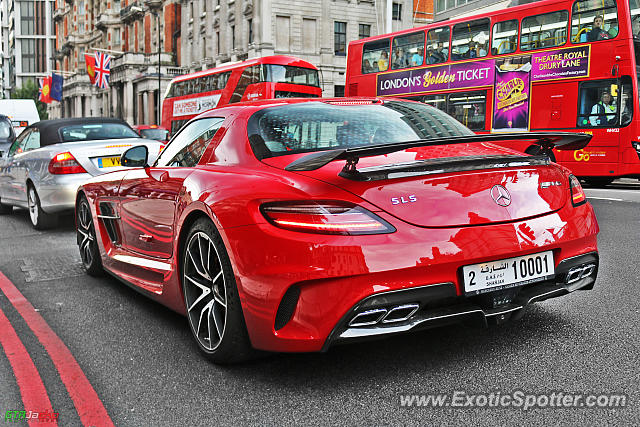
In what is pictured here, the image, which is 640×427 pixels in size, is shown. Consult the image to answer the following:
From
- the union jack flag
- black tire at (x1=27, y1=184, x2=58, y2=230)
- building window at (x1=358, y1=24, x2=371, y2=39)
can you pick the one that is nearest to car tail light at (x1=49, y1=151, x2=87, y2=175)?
black tire at (x1=27, y1=184, x2=58, y2=230)

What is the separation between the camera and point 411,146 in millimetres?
2766

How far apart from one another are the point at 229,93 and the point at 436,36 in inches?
467

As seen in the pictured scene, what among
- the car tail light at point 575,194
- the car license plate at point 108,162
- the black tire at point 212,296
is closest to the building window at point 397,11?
the car license plate at point 108,162

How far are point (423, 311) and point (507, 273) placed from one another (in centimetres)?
41

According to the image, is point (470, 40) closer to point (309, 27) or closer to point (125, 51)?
point (309, 27)

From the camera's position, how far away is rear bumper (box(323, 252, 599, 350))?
267cm

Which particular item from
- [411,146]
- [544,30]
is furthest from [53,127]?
[544,30]

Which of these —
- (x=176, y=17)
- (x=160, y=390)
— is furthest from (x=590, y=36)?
(x=176, y=17)

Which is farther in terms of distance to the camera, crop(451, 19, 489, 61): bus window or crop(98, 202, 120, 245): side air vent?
crop(451, 19, 489, 61): bus window

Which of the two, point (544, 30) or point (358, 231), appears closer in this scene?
point (358, 231)

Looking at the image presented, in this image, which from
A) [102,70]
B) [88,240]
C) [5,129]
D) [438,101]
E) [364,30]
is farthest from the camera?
[102,70]

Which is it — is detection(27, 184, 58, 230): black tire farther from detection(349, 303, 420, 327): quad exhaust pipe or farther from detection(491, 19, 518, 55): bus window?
detection(491, 19, 518, 55): bus window

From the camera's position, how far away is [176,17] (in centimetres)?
5662

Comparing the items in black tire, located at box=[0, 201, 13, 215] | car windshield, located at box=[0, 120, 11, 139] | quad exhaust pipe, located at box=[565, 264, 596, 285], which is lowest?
black tire, located at box=[0, 201, 13, 215]
